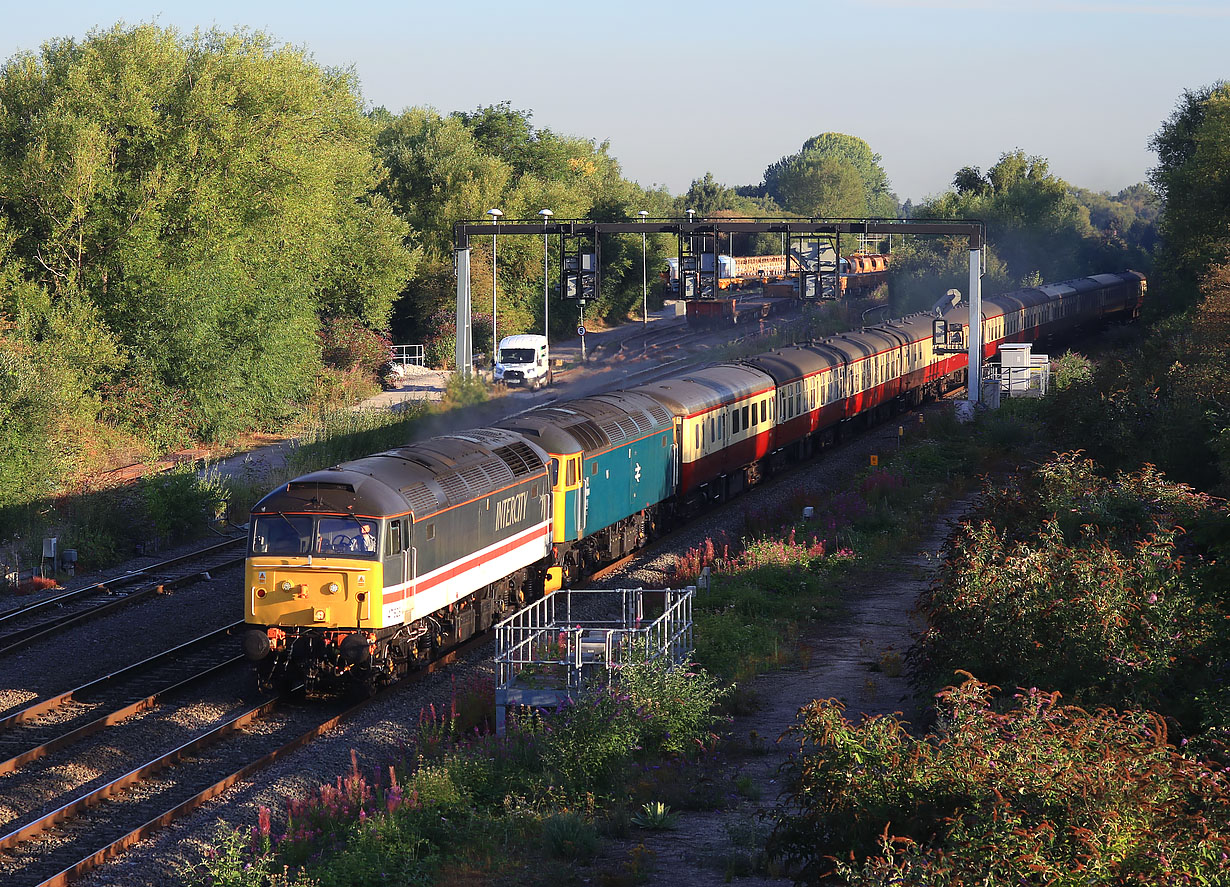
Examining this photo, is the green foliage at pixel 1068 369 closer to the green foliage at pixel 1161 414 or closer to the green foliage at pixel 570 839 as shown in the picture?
the green foliage at pixel 1161 414

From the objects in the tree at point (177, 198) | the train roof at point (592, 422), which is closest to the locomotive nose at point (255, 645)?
the train roof at point (592, 422)

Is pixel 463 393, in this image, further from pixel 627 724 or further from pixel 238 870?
pixel 238 870

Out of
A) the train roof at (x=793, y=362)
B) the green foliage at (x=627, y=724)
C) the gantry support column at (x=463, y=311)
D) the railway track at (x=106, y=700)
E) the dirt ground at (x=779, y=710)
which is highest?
the gantry support column at (x=463, y=311)

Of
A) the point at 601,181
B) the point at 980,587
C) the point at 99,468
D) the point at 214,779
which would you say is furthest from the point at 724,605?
the point at 601,181

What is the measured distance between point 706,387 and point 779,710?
655 inches

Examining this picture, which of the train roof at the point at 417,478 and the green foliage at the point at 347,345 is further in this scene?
the green foliage at the point at 347,345

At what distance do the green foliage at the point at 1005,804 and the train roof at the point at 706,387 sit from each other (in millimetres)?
19747

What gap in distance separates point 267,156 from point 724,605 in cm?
3139

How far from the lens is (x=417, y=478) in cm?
1920

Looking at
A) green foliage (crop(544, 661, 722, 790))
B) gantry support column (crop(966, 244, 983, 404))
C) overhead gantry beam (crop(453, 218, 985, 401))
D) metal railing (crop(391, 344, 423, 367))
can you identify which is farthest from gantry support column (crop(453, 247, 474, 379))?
green foliage (crop(544, 661, 722, 790))

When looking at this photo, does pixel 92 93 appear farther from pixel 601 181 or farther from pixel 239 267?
pixel 601 181

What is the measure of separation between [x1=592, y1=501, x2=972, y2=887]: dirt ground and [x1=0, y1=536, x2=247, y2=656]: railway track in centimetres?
1249

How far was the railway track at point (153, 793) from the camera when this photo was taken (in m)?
13.2

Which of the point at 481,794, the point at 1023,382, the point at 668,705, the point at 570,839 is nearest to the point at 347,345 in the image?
the point at 1023,382
